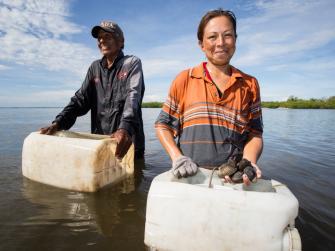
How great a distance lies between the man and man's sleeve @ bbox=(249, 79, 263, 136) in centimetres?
187

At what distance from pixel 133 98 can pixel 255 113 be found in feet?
6.67

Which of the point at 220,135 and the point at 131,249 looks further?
the point at 131,249

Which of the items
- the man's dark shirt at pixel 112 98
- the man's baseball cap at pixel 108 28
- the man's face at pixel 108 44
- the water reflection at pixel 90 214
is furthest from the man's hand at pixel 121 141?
the man's baseball cap at pixel 108 28

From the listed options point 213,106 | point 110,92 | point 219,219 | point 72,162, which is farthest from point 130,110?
point 219,219

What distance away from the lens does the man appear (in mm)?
3881

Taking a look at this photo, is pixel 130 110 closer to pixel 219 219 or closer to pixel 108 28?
pixel 108 28

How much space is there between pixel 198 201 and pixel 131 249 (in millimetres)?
1099

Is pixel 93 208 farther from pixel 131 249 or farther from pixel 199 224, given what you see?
pixel 199 224

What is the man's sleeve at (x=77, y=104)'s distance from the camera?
432cm

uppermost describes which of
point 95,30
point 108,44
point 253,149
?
point 95,30

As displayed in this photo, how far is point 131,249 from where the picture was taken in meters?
2.31

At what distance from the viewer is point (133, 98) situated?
12.5 feet

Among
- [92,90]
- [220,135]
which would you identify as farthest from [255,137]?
[92,90]

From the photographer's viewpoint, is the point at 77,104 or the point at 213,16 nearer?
the point at 213,16
